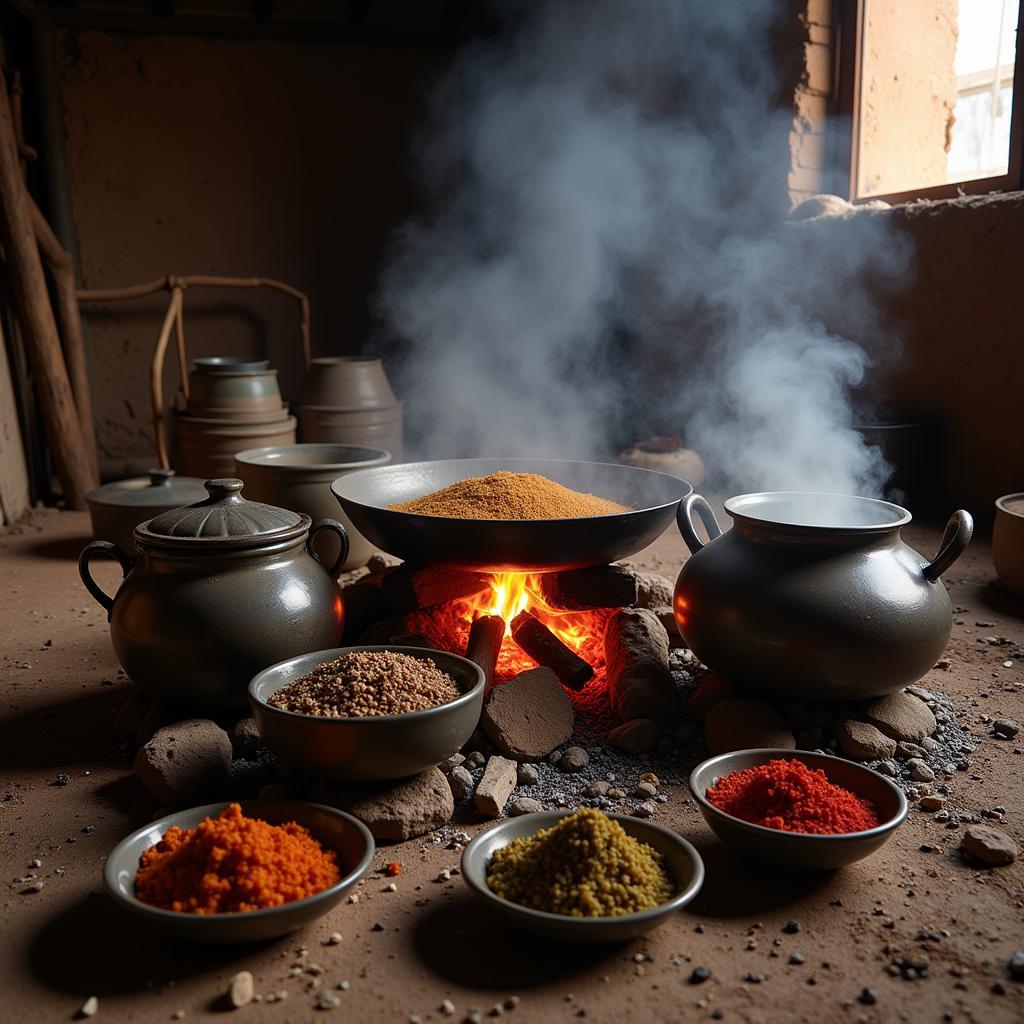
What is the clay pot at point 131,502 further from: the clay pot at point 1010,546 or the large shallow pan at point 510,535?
the clay pot at point 1010,546

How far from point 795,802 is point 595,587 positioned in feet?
3.40

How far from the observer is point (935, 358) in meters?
5.12

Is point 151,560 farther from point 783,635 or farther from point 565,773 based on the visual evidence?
point 783,635

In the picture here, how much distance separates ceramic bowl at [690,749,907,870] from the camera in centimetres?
189

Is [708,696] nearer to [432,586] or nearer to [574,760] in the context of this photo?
[574,760]

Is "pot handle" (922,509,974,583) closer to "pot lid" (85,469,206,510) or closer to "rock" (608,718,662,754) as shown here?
A: "rock" (608,718,662,754)

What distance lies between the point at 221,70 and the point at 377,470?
5.11m

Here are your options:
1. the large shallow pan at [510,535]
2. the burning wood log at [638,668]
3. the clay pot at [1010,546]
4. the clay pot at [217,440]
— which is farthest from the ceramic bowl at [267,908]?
the clay pot at [217,440]

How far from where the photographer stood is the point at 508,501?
9.23 ft

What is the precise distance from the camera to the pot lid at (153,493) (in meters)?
4.50

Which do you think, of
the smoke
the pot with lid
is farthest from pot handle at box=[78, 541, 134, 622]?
the smoke

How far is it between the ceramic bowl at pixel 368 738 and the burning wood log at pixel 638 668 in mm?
578

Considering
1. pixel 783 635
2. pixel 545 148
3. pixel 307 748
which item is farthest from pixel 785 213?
pixel 307 748

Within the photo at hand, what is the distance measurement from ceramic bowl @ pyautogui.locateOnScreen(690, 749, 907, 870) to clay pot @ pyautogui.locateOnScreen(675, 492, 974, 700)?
30 cm
